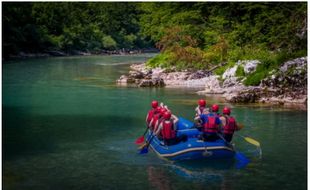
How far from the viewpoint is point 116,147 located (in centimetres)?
1448

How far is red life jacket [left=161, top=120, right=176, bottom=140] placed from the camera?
41.8ft

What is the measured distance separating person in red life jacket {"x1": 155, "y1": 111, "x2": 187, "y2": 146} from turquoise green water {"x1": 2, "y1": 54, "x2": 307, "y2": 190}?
544 millimetres

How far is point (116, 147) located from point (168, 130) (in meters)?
2.23

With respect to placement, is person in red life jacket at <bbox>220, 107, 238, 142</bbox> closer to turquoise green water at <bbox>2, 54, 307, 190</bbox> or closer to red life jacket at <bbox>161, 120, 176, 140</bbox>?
turquoise green water at <bbox>2, 54, 307, 190</bbox>

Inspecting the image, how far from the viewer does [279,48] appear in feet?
99.4

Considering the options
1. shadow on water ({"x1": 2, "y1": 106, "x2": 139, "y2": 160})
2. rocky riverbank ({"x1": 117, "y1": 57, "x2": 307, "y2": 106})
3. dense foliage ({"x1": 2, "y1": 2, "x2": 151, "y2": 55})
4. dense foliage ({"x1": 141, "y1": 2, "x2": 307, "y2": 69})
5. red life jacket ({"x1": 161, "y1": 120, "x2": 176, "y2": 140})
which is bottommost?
shadow on water ({"x1": 2, "y1": 106, "x2": 139, "y2": 160})

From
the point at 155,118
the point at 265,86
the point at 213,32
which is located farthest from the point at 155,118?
the point at 213,32

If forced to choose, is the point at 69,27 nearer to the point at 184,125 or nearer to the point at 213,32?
the point at 213,32

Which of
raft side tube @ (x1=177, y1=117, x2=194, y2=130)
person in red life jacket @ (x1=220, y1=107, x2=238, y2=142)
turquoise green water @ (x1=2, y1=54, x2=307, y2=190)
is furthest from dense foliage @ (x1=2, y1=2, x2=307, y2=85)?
person in red life jacket @ (x1=220, y1=107, x2=238, y2=142)

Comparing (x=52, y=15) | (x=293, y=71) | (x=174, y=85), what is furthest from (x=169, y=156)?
(x=52, y=15)

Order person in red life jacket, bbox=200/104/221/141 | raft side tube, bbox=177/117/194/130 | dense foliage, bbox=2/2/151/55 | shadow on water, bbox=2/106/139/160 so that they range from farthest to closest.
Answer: dense foliage, bbox=2/2/151/55
shadow on water, bbox=2/106/139/160
raft side tube, bbox=177/117/194/130
person in red life jacket, bbox=200/104/221/141

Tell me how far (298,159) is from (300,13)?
1682cm

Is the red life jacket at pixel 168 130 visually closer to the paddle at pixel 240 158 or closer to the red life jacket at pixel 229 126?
the paddle at pixel 240 158

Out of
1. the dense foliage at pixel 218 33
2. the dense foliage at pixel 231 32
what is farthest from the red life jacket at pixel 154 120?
the dense foliage at pixel 231 32
